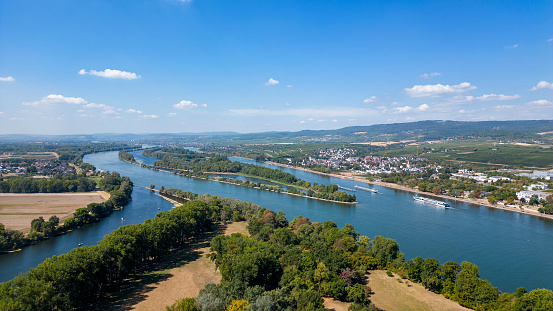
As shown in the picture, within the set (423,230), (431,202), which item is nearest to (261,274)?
(423,230)

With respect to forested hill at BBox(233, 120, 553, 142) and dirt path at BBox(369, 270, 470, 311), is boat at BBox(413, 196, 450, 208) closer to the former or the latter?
dirt path at BBox(369, 270, 470, 311)

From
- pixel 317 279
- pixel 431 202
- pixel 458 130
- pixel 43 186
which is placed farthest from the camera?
pixel 458 130

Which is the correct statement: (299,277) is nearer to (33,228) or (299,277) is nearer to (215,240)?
(215,240)

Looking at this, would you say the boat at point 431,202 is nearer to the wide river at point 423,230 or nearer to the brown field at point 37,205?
the wide river at point 423,230

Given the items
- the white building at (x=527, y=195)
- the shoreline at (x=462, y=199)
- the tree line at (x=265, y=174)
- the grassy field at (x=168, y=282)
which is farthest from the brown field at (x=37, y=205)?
the white building at (x=527, y=195)

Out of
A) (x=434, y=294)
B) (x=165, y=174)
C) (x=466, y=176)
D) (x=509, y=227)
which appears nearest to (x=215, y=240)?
(x=434, y=294)

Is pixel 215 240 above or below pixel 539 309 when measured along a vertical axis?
above

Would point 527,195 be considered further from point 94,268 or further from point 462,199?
point 94,268

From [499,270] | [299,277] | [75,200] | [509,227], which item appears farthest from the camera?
[75,200]
